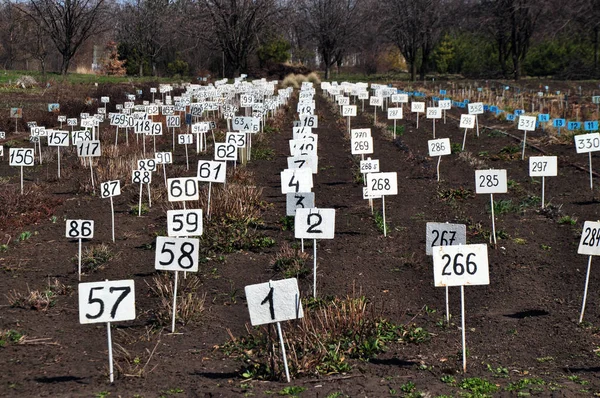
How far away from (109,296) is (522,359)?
12.3ft

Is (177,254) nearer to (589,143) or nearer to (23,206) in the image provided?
(23,206)

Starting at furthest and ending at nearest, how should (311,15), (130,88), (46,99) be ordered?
(311,15), (130,88), (46,99)

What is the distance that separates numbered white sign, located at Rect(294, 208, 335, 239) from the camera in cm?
890

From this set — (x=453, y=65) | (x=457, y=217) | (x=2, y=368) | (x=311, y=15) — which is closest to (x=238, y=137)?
(x=457, y=217)

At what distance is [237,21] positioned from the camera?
5925 centimetres

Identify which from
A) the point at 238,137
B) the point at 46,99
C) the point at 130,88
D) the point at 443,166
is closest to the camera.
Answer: the point at 238,137

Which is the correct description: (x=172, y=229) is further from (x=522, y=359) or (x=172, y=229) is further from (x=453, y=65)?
(x=453, y=65)

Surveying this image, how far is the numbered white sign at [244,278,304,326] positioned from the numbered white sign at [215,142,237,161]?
7593 mm

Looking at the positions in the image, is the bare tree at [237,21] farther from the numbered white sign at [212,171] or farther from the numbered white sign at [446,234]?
the numbered white sign at [446,234]

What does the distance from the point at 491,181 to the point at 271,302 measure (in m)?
5.67

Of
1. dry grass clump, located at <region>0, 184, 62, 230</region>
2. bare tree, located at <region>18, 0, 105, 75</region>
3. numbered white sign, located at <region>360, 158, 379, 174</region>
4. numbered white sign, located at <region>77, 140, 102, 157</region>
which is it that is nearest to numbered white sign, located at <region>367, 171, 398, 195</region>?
numbered white sign, located at <region>360, 158, 379, 174</region>

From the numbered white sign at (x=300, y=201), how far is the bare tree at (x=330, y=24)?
2629 inches

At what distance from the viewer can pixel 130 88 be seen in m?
42.5

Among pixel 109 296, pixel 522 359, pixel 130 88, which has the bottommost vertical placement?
pixel 522 359
